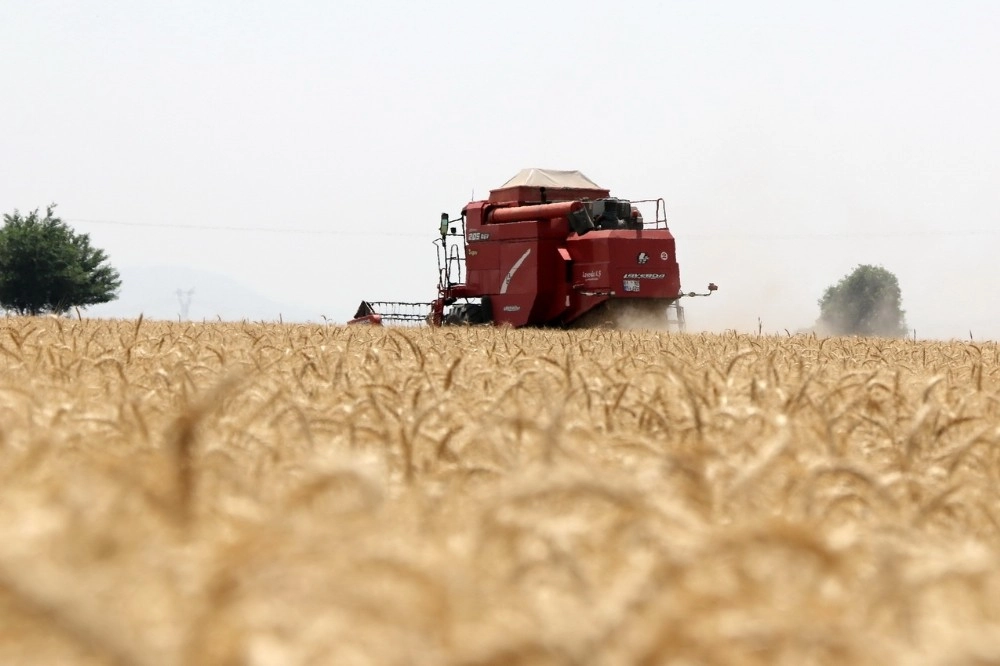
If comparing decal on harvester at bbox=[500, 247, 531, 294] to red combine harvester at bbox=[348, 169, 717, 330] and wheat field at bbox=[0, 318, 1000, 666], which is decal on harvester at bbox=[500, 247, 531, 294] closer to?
red combine harvester at bbox=[348, 169, 717, 330]

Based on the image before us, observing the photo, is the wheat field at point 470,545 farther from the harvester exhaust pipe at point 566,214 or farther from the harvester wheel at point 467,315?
the harvester wheel at point 467,315

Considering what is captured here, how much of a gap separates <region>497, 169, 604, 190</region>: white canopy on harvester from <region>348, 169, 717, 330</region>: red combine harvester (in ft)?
0.07

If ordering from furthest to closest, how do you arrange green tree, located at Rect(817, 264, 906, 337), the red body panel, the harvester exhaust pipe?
green tree, located at Rect(817, 264, 906, 337), the harvester exhaust pipe, the red body panel

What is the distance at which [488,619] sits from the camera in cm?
141

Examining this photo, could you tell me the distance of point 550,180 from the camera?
2706 centimetres

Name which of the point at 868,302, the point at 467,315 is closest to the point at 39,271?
the point at 467,315

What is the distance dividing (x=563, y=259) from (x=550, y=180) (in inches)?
108

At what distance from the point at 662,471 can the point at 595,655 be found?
1.23 m

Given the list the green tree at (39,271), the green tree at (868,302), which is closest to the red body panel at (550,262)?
the green tree at (39,271)

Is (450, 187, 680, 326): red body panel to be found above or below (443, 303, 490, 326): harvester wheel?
above

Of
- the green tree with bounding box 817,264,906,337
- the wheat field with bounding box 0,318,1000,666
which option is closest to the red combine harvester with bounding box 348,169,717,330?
the wheat field with bounding box 0,318,1000,666

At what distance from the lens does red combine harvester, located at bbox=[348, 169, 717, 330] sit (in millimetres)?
24188

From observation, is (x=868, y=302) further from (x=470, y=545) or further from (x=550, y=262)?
(x=470, y=545)

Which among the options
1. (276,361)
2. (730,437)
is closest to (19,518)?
(730,437)
